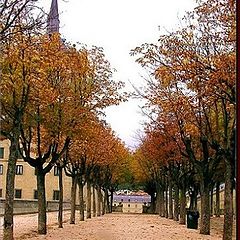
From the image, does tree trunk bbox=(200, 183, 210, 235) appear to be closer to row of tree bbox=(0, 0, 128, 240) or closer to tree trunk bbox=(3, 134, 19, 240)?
row of tree bbox=(0, 0, 128, 240)

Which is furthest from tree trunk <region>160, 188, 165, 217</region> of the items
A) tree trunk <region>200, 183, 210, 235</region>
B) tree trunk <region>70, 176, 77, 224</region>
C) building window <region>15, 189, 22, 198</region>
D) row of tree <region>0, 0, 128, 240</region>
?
tree trunk <region>200, 183, 210, 235</region>

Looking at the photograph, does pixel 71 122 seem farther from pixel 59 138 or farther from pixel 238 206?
pixel 238 206

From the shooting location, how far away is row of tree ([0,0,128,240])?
1120 cm

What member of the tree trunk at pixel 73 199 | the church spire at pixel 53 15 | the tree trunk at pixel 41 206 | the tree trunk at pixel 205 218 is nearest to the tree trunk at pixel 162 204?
the tree trunk at pixel 73 199

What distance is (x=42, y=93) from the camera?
1302cm

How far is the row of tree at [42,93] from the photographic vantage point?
36.8ft

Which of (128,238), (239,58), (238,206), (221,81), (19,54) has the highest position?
(19,54)

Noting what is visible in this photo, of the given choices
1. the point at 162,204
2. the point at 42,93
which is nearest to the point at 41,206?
the point at 42,93

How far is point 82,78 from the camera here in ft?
57.8

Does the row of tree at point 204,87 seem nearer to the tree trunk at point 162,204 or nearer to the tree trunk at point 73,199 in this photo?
the tree trunk at point 73,199

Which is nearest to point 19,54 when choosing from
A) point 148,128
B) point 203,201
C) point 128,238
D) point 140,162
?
point 128,238

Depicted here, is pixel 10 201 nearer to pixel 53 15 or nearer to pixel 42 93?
pixel 42 93

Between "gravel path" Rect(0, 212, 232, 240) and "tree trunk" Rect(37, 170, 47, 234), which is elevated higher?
"tree trunk" Rect(37, 170, 47, 234)

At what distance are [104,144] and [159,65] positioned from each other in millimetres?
14256
